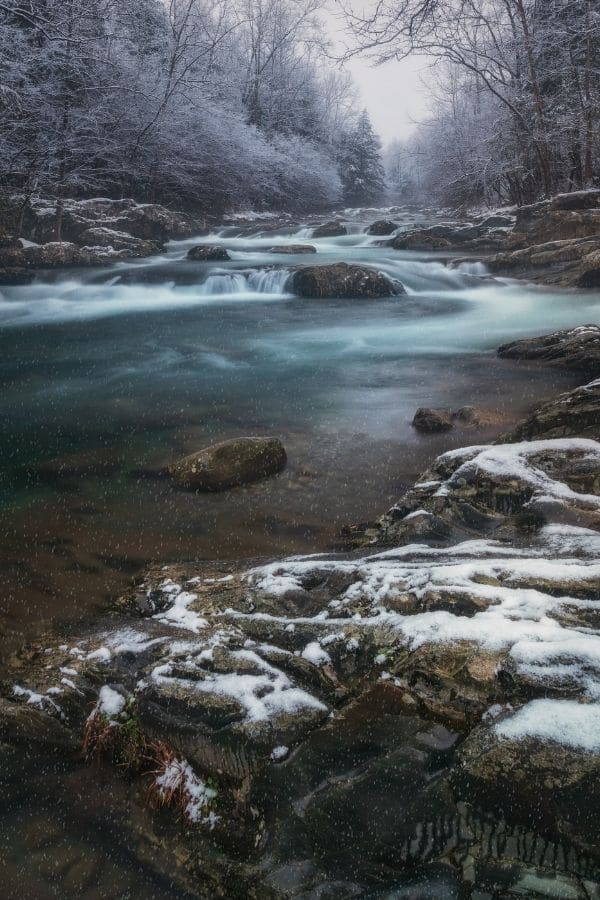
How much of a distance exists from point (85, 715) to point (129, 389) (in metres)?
5.99

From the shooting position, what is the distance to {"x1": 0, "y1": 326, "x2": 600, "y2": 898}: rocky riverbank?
1523 millimetres

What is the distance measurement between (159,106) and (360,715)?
24.9 meters

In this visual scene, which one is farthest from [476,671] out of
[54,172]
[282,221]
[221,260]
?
[282,221]

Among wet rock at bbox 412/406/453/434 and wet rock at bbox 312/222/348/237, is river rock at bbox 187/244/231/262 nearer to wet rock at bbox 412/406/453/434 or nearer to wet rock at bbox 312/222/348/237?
wet rock at bbox 312/222/348/237

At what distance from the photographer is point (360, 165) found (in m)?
44.8

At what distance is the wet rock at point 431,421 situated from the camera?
5.90 metres

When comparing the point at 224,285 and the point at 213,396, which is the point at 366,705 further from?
the point at 224,285

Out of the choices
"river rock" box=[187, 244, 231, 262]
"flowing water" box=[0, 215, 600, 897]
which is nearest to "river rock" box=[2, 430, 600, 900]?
"flowing water" box=[0, 215, 600, 897]

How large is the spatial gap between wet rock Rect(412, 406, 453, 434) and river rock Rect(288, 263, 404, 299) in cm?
757

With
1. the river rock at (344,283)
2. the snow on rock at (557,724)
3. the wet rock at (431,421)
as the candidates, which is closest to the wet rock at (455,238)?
the river rock at (344,283)

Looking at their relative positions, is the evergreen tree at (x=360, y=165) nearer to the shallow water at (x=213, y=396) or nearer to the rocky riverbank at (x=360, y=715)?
the shallow water at (x=213, y=396)

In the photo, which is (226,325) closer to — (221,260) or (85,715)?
(221,260)

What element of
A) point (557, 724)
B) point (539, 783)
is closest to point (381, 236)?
point (557, 724)

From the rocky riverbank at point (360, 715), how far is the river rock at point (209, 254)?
50.2 feet
